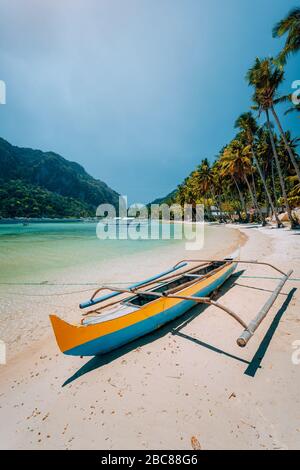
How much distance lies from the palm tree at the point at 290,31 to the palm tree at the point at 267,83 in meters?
4.75

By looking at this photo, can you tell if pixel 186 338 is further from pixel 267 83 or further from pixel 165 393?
pixel 267 83

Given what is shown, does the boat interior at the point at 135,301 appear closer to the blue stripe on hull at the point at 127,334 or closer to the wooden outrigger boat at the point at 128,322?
the wooden outrigger boat at the point at 128,322

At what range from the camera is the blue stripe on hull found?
3.22 metres

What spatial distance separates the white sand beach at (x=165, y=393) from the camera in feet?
7.19

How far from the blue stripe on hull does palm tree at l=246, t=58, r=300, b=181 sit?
1918 cm

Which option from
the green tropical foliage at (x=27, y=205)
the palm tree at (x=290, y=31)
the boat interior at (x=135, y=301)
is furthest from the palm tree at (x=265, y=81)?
the green tropical foliage at (x=27, y=205)

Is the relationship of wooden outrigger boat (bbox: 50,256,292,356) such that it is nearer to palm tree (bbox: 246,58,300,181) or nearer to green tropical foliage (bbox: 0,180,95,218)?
palm tree (bbox: 246,58,300,181)

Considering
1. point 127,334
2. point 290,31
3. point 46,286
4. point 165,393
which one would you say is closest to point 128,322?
point 127,334

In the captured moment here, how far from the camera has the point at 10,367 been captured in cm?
375

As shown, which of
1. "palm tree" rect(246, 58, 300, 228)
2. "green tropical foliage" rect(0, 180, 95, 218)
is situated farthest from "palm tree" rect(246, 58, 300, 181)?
"green tropical foliage" rect(0, 180, 95, 218)

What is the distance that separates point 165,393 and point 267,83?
2401cm

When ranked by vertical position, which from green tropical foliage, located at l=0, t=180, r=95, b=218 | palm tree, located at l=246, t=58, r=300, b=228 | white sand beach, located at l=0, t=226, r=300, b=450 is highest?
green tropical foliage, located at l=0, t=180, r=95, b=218

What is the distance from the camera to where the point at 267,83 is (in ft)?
58.3
